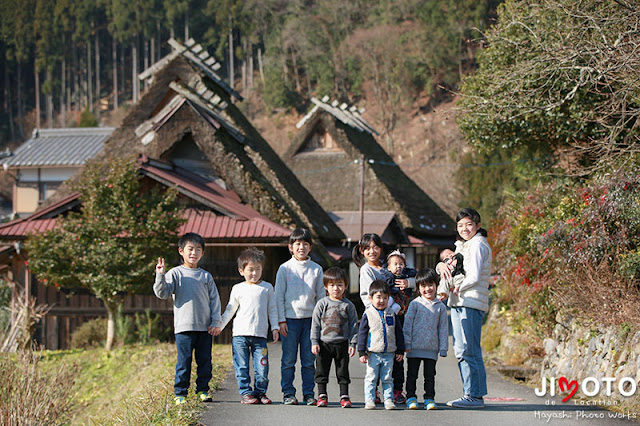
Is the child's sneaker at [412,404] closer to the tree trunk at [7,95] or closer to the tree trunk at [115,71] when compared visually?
the tree trunk at [115,71]

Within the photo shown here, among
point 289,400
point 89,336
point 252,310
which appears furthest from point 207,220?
point 289,400

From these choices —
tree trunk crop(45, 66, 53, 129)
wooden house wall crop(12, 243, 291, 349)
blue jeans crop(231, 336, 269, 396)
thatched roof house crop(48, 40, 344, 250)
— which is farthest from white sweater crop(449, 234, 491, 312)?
tree trunk crop(45, 66, 53, 129)

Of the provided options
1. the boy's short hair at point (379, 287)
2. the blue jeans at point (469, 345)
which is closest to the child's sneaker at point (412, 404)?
the blue jeans at point (469, 345)

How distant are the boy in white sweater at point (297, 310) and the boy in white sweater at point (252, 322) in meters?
0.13

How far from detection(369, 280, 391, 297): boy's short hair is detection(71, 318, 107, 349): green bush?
10.6 m

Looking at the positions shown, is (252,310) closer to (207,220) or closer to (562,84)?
(562,84)

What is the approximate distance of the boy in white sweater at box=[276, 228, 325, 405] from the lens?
302 inches

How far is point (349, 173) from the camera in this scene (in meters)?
27.9

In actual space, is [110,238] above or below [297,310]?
above

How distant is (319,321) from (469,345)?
4.71 ft

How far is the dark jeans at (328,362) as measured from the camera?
744cm

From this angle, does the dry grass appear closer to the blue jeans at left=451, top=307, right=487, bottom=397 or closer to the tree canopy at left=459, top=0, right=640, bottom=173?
the blue jeans at left=451, top=307, right=487, bottom=397

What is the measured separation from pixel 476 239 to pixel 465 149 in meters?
38.2

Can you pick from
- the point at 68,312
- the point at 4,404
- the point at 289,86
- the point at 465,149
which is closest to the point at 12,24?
the point at 289,86
